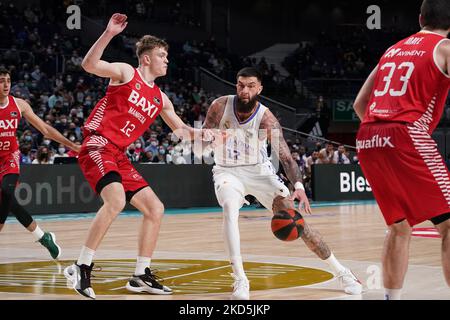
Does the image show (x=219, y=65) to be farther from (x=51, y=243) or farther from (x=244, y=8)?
(x=51, y=243)

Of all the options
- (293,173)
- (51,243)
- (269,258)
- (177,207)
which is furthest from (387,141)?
(177,207)

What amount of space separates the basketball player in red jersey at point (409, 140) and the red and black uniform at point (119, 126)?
9.13 feet

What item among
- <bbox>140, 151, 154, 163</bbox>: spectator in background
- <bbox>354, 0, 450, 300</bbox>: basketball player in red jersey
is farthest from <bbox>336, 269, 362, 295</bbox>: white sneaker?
<bbox>140, 151, 154, 163</bbox>: spectator in background

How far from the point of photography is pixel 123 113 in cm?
757

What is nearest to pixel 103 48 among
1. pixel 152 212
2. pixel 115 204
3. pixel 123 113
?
pixel 123 113

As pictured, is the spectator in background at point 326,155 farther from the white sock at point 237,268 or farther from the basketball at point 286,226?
the white sock at point 237,268

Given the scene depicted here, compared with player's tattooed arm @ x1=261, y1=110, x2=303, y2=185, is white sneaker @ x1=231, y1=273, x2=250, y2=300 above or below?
below

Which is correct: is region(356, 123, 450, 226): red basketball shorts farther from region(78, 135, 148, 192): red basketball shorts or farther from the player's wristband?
region(78, 135, 148, 192): red basketball shorts

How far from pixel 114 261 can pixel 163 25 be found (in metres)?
27.0

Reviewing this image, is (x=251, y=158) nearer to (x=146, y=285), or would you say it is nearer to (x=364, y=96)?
(x=146, y=285)

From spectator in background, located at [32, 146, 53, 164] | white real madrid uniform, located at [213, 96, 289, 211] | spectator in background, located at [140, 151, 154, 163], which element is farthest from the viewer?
spectator in background, located at [140, 151, 154, 163]

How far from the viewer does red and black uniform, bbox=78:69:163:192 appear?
7453 mm

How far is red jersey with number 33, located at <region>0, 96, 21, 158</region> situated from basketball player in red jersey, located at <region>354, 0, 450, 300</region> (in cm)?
604
